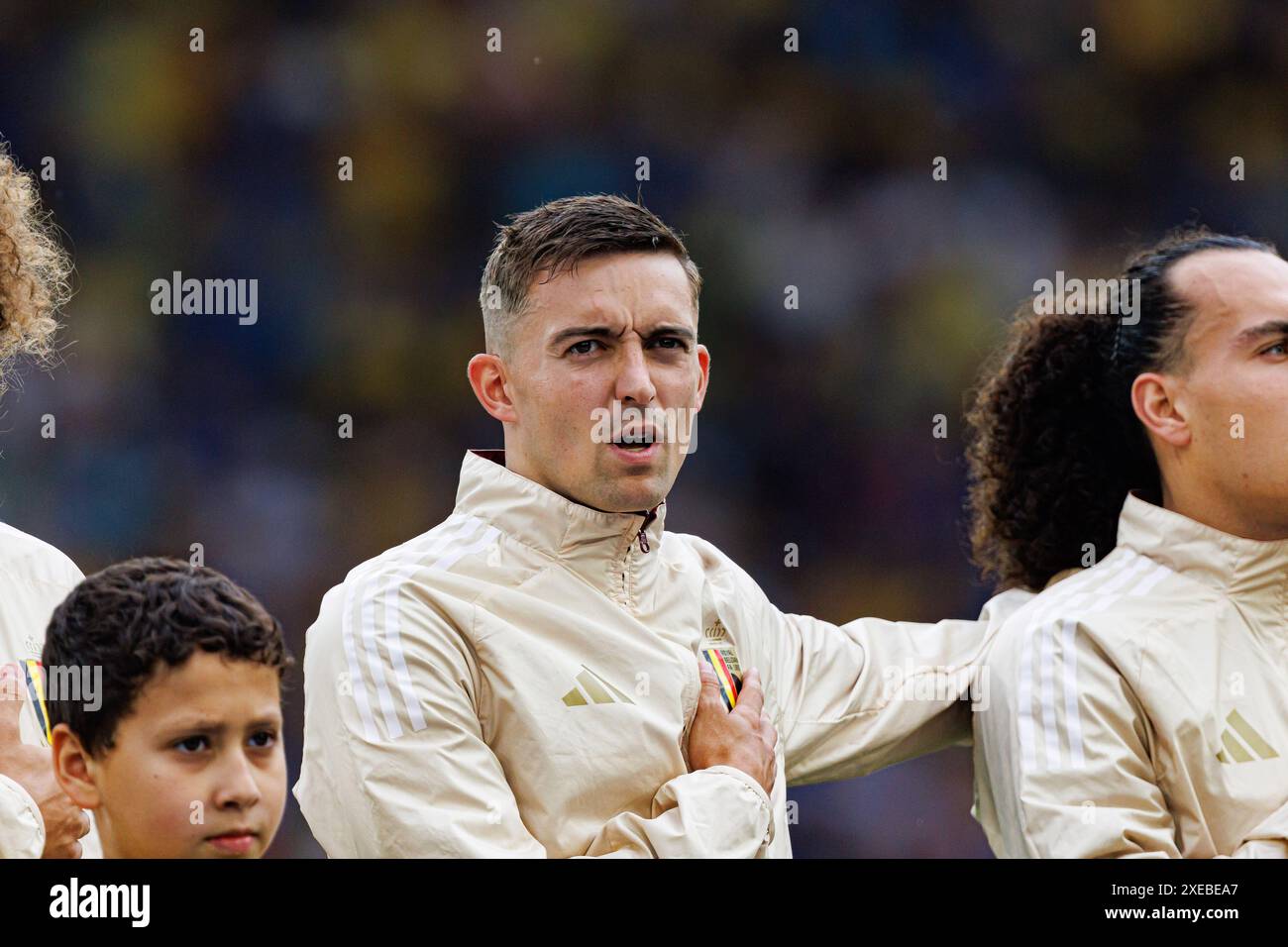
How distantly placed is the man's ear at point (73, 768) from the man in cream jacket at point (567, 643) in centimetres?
29

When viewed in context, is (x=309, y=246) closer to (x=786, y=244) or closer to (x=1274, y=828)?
(x=786, y=244)

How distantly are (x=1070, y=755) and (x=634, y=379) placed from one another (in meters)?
0.79

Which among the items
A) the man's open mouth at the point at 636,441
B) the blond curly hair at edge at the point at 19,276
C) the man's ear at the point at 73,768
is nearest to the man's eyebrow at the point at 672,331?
the man's open mouth at the point at 636,441

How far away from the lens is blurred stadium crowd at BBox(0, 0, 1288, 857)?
4.31 meters

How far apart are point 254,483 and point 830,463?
61.3 inches

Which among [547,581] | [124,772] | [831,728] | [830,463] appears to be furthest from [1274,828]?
[830,463]

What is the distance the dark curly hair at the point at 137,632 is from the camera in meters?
1.93

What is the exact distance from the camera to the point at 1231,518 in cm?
245

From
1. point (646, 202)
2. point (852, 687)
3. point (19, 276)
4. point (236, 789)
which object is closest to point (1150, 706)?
point (852, 687)

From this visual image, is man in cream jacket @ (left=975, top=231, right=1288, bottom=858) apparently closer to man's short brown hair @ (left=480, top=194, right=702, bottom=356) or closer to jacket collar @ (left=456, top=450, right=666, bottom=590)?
jacket collar @ (left=456, top=450, right=666, bottom=590)

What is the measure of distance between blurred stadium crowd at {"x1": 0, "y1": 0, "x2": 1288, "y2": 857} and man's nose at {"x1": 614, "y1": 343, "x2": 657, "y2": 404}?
205cm

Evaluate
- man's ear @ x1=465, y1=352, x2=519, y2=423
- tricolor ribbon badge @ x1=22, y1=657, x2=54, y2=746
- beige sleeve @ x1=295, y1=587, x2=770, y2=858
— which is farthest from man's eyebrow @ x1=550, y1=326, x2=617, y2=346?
tricolor ribbon badge @ x1=22, y1=657, x2=54, y2=746

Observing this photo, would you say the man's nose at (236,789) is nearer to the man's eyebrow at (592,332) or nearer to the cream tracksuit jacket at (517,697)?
the cream tracksuit jacket at (517,697)

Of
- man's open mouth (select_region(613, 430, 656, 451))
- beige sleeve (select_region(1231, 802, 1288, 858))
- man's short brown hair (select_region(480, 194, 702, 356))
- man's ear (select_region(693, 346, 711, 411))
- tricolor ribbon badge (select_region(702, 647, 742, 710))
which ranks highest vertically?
man's short brown hair (select_region(480, 194, 702, 356))
